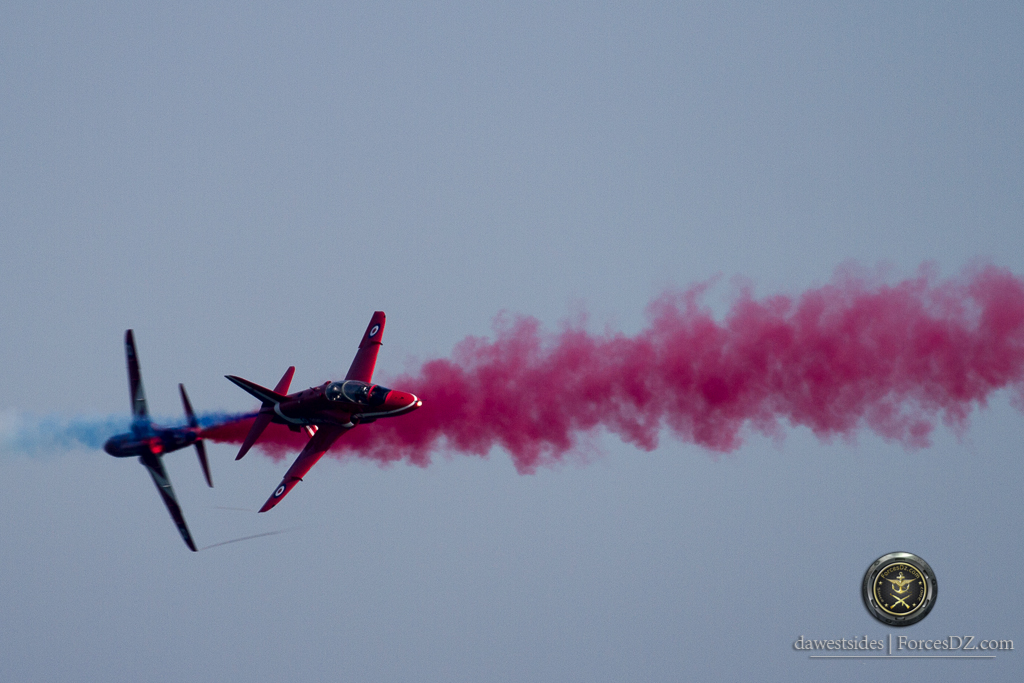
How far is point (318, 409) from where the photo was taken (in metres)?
81.4

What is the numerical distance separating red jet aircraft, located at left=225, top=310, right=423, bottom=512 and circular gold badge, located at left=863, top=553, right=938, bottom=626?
21.1 m

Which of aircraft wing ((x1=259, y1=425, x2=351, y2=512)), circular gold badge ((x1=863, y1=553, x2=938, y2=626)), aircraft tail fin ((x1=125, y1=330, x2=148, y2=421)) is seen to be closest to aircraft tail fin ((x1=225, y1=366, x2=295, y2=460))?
aircraft wing ((x1=259, y1=425, x2=351, y2=512))

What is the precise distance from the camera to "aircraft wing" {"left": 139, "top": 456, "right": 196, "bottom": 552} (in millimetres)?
80812

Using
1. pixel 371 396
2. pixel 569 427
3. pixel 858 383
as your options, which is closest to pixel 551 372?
pixel 569 427

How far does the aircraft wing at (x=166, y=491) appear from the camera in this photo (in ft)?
265

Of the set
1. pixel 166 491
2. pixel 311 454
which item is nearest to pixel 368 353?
pixel 311 454

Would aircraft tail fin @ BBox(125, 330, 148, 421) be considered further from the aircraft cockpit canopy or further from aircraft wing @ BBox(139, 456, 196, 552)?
the aircraft cockpit canopy

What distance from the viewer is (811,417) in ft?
263

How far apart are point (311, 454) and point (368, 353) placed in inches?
216

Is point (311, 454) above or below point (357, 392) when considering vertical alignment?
below

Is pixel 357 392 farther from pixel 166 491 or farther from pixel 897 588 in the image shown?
pixel 897 588

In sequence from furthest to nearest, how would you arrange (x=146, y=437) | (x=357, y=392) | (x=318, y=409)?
(x=146, y=437), (x=318, y=409), (x=357, y=392)

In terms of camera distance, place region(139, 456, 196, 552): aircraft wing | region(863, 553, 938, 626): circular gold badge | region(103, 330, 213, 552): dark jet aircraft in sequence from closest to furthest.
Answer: region(863, 553, 938, 626): circular gold badge
region(139, 456, 196, 552): aircraft wing
region(103, 330, 213, 552): dark jet aircraft

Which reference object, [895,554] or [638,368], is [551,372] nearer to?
[638,368]
